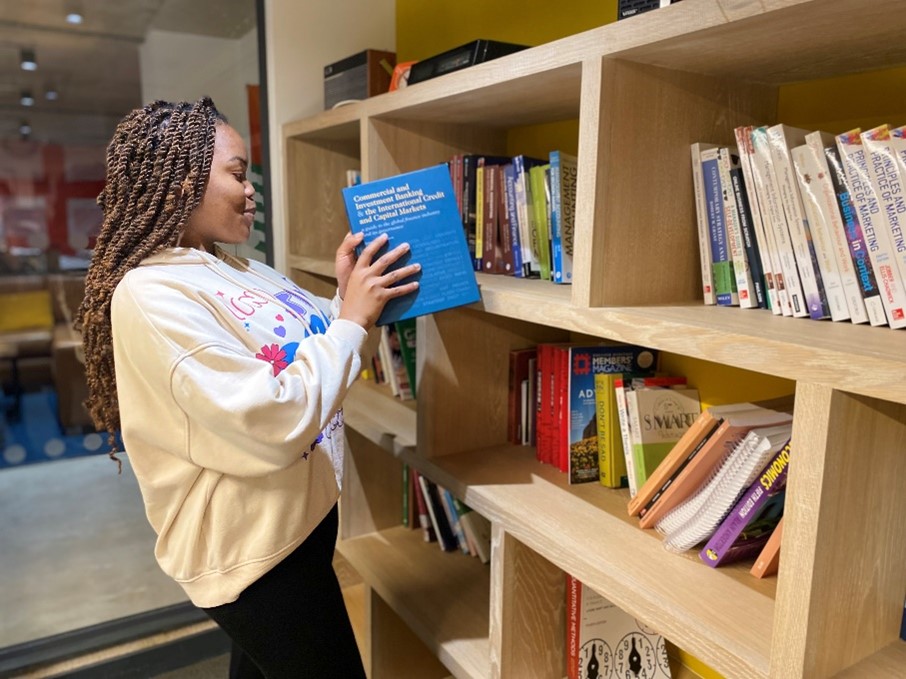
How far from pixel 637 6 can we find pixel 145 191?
82cm

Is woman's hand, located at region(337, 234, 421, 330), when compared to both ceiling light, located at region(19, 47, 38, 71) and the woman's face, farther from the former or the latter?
ceiling light, located at region(19, 47, 38, 71)

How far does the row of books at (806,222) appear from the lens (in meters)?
0.81

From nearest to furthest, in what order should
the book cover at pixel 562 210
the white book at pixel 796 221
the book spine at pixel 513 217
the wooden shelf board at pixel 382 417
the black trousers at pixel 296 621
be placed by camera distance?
the white book at pixel 796 221 < the black trousers at pixel 296 621 < the book cover at pixel 562 210 < the book spine at pixel 513 217 < the wooden shelf board at pixel 382 417

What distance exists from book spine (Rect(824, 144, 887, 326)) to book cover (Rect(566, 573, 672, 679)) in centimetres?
73

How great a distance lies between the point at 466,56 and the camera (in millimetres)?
1341

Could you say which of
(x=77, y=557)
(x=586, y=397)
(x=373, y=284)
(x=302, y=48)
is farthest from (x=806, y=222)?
(x=77, y=557)

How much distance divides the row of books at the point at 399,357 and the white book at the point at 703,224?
901mm

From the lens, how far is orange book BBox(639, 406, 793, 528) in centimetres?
99

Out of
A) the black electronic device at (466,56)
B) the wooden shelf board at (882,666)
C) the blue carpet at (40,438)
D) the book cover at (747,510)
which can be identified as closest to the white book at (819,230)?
the book cover at (747,510)

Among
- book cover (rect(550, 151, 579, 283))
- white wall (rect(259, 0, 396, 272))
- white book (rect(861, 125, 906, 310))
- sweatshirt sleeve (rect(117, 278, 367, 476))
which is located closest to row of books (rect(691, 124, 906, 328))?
white book (rect(861, 125, 906, 310))

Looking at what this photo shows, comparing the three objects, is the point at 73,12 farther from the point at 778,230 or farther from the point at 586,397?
the point at 778,230

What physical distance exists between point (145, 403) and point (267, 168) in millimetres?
1420

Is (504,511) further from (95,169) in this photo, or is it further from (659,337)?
(95,169)

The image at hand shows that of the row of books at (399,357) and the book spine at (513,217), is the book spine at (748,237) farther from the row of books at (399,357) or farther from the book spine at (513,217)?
Result: the row of books at (399,357)
